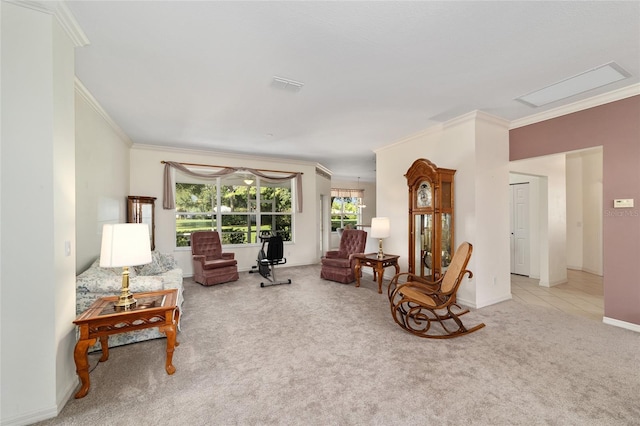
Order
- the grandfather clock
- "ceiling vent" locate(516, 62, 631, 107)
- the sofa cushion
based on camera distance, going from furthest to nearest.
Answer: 1. the sofa cushion
2. the grandfather clock
3. "ceiling vent" locate(516, 62, 631, 107)

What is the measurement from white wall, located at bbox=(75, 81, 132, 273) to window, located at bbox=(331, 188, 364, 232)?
23.6ft

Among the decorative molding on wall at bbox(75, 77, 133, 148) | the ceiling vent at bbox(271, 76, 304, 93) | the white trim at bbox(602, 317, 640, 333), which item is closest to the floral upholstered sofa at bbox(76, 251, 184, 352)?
the decorative molding on wall at bbox(75, 77, 133, 148)

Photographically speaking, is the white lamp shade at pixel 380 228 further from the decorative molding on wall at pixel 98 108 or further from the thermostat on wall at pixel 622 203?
Answer: the decorative molding on wall at pixel 98 108

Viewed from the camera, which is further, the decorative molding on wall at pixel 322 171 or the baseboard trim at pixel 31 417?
the decorative molding on wall at pixel 322 171

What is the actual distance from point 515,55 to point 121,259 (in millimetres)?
3768

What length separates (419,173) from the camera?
14.3ft

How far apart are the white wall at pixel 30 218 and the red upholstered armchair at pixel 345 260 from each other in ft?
13.3

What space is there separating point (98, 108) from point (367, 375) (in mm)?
4430

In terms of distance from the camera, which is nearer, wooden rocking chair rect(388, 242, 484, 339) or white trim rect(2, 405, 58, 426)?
white trim rect(2, 405, 58, 426)

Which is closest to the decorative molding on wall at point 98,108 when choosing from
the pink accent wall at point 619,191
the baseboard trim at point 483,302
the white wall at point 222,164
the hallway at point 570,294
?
the white wall at point 222,164

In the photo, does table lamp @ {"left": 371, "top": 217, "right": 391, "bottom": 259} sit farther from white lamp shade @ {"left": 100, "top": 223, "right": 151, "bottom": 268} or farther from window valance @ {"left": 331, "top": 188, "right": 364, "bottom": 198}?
window valance @ {"left": 331, "top": 188, "right": 364, "bottom": 198}

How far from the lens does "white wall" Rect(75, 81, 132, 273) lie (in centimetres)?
306

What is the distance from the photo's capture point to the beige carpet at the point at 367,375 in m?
1.82

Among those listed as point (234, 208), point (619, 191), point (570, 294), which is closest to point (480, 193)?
point (619, 191)
